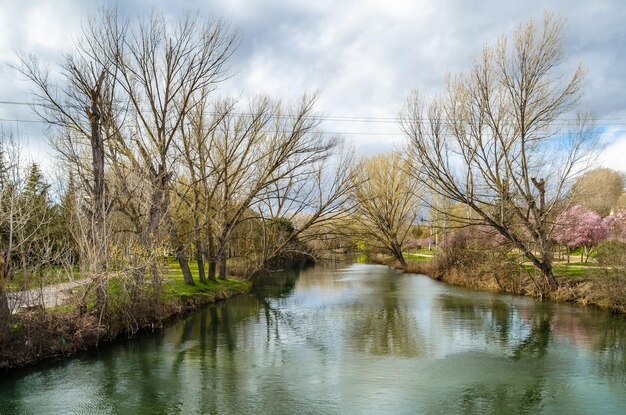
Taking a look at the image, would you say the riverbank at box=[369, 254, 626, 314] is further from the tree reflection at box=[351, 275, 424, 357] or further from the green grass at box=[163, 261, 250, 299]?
the green grass at box=[163, 261, 250, 299]

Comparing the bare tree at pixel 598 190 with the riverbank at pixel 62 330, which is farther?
the bare tree at pixel 598 190

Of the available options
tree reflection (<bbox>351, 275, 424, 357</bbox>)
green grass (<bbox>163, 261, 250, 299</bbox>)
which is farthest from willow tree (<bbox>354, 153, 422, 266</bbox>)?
tree reflection (<bbox>351, 275, 424, 357</bbox>)

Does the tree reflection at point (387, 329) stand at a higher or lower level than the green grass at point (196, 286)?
lower

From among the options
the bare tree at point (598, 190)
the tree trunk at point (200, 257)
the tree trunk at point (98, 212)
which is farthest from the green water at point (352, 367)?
the bare tree at point (598, 190)

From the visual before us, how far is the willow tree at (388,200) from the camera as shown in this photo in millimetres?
43188

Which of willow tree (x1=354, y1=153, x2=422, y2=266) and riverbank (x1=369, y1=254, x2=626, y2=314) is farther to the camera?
willow tree (x1=354, y1=153, x2=422, y2=266)

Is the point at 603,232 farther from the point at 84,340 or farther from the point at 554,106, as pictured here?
the point at 84,340

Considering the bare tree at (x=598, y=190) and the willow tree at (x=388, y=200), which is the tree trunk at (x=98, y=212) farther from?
the willow tree at (x=388, y=200)

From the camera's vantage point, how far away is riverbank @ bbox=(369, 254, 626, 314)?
17312 mm

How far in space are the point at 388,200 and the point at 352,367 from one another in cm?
3328

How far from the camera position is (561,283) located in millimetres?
21484

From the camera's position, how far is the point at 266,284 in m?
31.4

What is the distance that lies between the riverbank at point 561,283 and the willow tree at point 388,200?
9.02 m

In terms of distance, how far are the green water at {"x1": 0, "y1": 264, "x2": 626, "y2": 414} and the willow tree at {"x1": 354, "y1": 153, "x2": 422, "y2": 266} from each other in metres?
24.2
